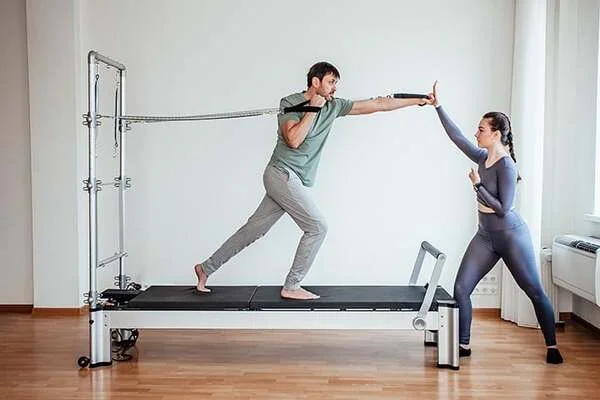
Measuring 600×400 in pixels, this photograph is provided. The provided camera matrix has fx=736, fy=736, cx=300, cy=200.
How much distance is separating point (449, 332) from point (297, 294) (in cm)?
88

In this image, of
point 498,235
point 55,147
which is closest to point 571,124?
point 498,235

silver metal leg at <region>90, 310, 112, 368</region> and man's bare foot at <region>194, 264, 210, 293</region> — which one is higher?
man's bare foot at <region>194, 264, 210, 293</region>

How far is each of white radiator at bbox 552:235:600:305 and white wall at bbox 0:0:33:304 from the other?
3.91 metres

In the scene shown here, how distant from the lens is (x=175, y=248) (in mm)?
5594

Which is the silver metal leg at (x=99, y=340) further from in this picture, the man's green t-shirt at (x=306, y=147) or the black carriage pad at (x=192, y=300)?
the man's green t-shirt at (x=306, y=147)

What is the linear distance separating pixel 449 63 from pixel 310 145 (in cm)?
178

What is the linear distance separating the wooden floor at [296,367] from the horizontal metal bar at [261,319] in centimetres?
24

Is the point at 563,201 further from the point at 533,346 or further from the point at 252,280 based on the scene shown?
the point at 252,280

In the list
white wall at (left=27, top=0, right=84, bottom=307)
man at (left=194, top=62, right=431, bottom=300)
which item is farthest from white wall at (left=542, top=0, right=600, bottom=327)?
white wall at (left=27, top=0, right=84, bottom=307)

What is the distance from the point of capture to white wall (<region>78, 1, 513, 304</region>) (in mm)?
5461

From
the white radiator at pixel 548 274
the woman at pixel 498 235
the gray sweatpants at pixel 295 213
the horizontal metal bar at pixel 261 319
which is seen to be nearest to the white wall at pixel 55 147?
the horizontal metal bar at pixel 261 319

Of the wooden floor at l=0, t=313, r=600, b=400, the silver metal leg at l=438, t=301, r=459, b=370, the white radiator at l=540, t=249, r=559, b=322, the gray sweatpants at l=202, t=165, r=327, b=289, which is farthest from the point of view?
the white radiator at l=540, t=249, r=559, b=322

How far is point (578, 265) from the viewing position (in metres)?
4.70

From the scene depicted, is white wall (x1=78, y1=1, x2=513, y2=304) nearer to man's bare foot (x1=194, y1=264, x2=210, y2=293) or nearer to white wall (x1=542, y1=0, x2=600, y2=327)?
white wall (x1=542, y1=0, x2=600, y2=327)
